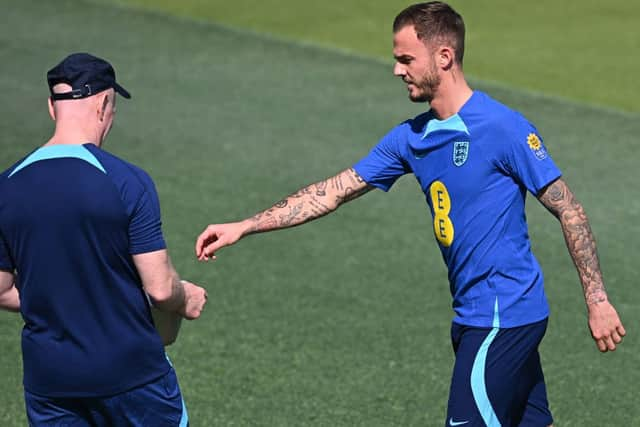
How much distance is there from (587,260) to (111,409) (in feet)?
7.19

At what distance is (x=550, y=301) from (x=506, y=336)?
12.9 ft

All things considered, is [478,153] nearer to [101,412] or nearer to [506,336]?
[506,336]

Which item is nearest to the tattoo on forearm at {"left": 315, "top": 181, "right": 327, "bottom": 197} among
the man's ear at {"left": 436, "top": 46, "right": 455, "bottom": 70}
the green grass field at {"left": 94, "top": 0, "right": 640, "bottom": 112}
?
the man's ear at {"left": 436, "top": 46, "right": 455, "bottom": 70}

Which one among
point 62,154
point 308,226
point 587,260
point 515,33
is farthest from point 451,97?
point 515,33

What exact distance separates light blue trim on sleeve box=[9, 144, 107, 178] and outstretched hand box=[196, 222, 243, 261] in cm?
111

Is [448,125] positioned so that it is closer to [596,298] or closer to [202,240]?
[596,298]

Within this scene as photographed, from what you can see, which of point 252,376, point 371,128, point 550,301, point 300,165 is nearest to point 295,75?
point 371,128

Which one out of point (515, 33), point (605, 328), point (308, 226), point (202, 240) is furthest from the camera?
point (515, 33)

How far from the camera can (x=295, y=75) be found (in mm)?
15836

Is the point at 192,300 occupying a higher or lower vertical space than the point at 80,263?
lower

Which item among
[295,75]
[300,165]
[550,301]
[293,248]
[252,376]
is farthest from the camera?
[295,75]

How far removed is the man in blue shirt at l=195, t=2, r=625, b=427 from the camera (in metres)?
5.52

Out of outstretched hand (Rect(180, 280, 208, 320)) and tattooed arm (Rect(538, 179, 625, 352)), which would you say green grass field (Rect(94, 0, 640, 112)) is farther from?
outstretched hand (Rect(180, 280, 208, 320))

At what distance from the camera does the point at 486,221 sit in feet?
18.2
